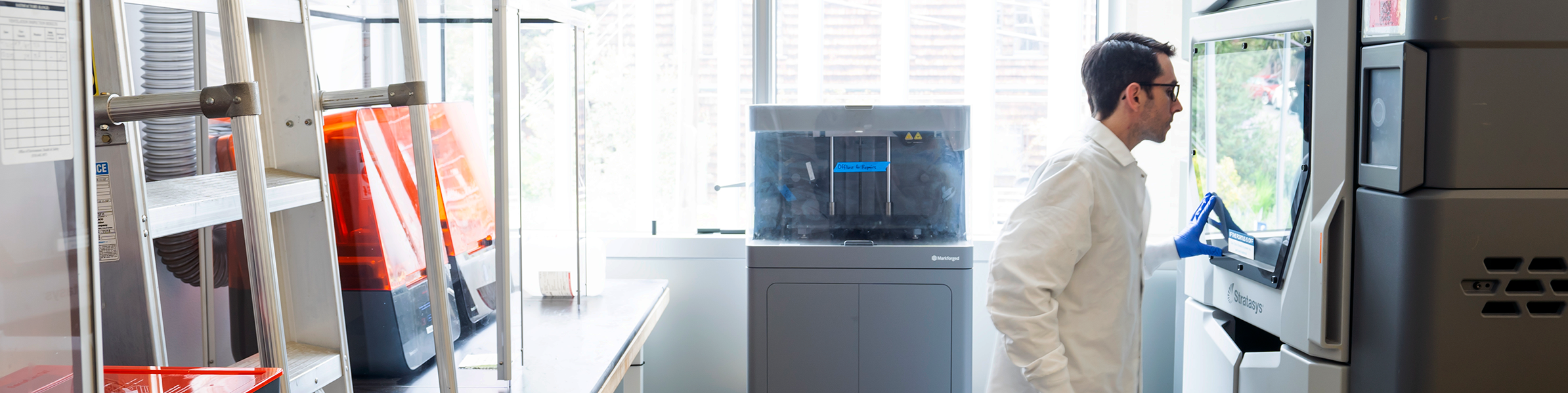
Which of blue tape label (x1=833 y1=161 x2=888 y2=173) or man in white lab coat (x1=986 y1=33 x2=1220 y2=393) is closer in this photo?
man in white lab coat (x1=986 y1=33 x2=1220 y2=393)

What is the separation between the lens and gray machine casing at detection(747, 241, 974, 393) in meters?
2.16

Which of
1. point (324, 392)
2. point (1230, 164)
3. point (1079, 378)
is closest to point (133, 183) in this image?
point (324, 392)

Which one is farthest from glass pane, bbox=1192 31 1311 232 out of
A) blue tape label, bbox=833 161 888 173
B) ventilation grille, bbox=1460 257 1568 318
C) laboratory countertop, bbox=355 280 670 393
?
laboratory countertop, bbox=355 280 670 393

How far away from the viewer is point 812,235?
2.31 metres

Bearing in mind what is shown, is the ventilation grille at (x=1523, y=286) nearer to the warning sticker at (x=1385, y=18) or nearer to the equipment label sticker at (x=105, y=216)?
the warning sticker at (x=1385, y=18)

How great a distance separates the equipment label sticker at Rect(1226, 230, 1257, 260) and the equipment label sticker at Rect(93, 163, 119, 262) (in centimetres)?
163

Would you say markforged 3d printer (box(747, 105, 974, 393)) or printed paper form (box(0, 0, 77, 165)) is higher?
printed paper form (box(0, 0, 77, 165))

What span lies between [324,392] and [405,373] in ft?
1.00

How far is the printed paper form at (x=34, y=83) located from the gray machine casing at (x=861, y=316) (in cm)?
160

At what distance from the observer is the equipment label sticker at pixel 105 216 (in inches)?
32.9

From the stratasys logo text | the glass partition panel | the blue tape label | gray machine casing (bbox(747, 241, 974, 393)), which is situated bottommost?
gray machine casing (bbox(747, 241, 974, 393))

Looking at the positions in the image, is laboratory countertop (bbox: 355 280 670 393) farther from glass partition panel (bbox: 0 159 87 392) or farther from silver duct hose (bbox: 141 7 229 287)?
glass partition panel (bbox: 0 159 87 392)

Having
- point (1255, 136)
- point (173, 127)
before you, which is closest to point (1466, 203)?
point (1255, 136)

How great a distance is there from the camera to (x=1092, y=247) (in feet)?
5.13
